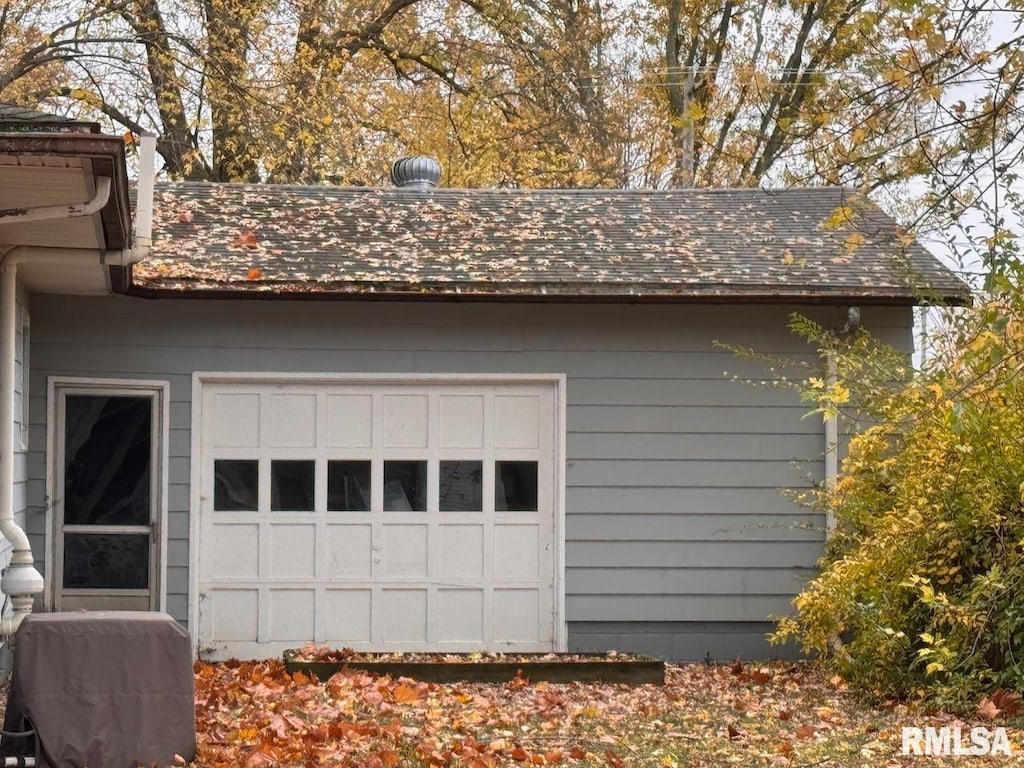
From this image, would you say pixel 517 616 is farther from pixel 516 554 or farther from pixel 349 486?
pixel 349 486

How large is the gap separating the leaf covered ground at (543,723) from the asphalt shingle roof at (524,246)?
2.91 m

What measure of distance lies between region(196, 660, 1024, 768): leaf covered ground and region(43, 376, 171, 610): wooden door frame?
3.90 ft

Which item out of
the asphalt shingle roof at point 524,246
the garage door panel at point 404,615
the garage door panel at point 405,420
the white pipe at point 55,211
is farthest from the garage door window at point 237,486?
the white pipe at point 55,211

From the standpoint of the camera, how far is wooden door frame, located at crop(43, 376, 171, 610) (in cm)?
1019

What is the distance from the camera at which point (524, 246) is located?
11039 mm

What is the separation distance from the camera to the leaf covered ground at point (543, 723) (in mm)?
6250

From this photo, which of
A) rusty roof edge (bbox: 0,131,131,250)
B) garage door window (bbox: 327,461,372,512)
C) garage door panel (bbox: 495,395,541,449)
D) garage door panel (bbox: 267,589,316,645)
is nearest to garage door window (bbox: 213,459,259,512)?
garage door window (bbox: 327,461,372,512)

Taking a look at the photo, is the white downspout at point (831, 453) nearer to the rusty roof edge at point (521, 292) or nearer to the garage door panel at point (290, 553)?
the rusty roof edge at point (521, 292)

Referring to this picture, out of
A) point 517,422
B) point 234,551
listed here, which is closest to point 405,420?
point 517,422

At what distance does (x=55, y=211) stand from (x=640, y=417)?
17.3ft

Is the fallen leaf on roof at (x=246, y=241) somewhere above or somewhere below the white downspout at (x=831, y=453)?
above

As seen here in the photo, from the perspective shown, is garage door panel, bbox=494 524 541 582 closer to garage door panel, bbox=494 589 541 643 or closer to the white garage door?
the white garage door

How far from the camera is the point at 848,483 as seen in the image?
968 centimetres

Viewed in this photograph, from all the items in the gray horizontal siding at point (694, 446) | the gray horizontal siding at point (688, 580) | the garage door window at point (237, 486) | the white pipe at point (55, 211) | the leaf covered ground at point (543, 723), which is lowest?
the leaf covered ground at point (543, 723)
